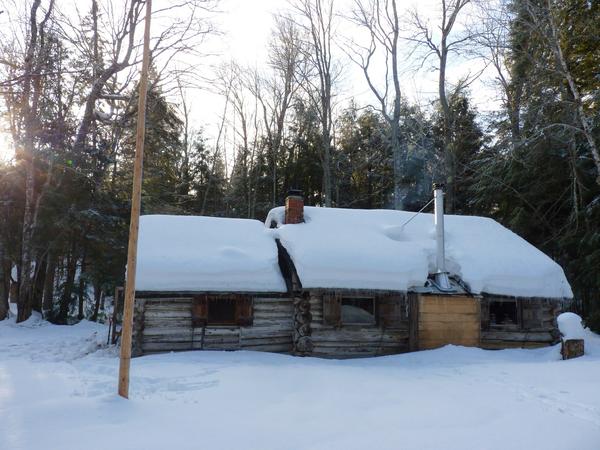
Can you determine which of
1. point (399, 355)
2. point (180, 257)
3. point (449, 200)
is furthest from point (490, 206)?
point (180, 257)

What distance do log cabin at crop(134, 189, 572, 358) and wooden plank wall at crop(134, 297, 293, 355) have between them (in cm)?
3

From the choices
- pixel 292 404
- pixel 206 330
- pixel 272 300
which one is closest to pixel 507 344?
pixel 272 300

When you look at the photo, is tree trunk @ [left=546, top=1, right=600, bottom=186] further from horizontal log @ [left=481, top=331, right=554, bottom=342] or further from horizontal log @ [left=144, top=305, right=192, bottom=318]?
horizontal log @ [left=144, top=305, right=192, bottom=318]

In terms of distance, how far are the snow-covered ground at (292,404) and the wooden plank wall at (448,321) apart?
168cm

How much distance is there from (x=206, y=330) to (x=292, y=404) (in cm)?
616

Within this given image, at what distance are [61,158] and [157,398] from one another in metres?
16.1

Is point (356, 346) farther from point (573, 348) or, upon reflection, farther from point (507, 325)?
point (573, 348)

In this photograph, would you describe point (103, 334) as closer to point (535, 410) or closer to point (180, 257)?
point (180, 257)

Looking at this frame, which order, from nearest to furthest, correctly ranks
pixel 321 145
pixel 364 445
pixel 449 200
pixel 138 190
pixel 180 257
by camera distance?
pixel 364 445
pixel 138 190
pixel 180 257
pixel 449 200
pixel 321 145

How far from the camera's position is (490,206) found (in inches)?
1046

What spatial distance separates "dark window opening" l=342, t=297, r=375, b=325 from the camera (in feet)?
49.9

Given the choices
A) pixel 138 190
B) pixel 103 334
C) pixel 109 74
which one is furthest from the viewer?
pixel 109 74

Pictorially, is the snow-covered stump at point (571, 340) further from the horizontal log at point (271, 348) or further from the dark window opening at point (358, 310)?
the horizontal log at point (271, 348)

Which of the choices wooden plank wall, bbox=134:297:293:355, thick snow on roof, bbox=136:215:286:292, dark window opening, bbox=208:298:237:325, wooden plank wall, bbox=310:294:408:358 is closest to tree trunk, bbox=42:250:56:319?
thick snow on roof, bbox=136:215:286:292
